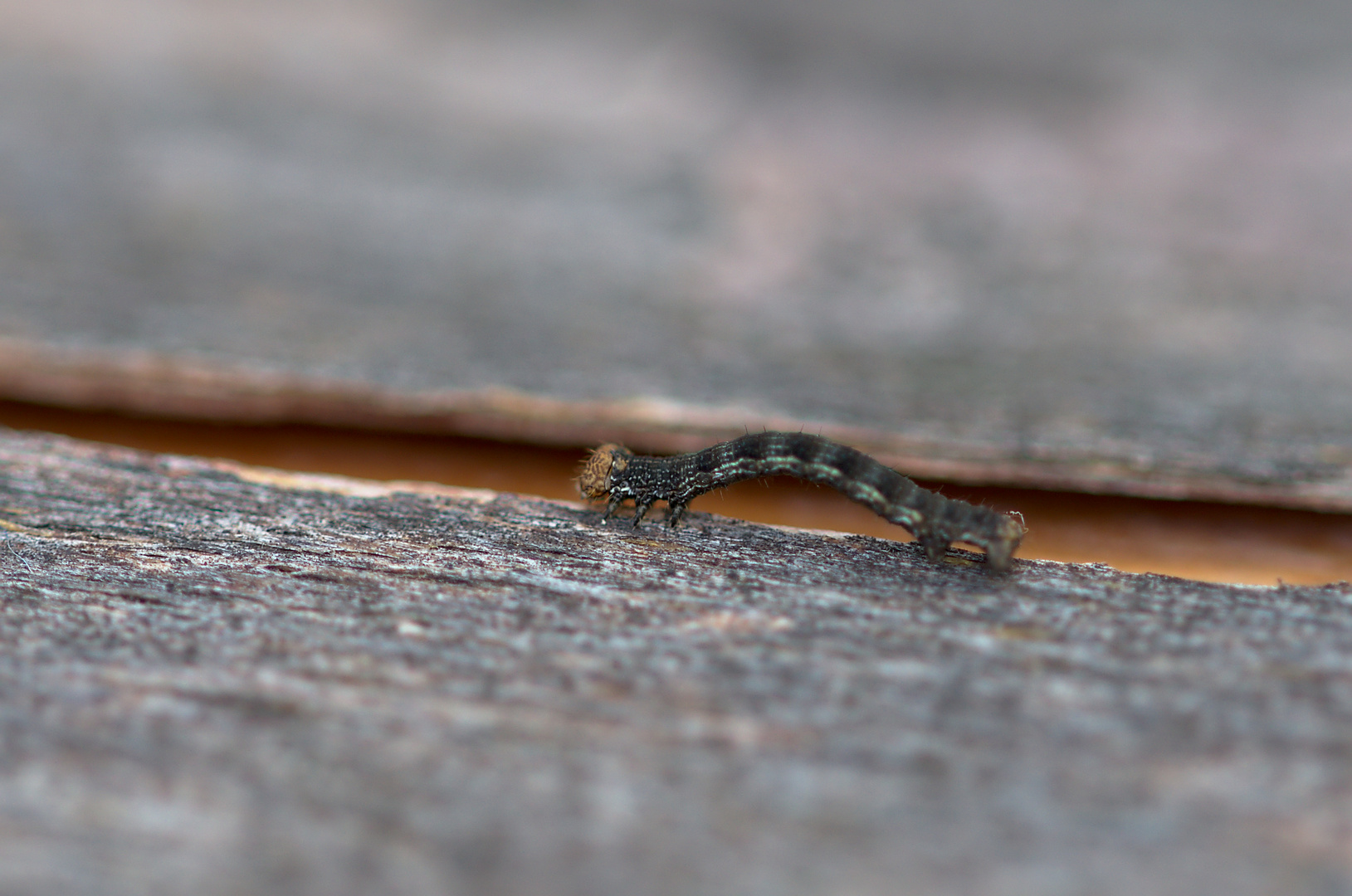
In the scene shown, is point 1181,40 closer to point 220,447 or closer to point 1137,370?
point 1137,370

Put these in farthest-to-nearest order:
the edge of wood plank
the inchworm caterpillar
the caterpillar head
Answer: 1. the edge of wood plank
2. the caterpillar head
3. the inchworm caterpillar

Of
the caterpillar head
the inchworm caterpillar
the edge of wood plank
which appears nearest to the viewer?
the inchworm caterpillar

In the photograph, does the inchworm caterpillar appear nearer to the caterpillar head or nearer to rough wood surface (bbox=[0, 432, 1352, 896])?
the caterpillar head

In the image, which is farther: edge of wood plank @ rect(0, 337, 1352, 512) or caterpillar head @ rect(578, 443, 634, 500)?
edge of wood plank @ rect(0, 337, 1352, 512)

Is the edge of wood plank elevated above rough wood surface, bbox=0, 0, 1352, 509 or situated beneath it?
situated beneath

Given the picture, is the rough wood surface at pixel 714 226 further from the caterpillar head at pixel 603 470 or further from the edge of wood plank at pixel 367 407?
the caterpillar head at pixel 603 470

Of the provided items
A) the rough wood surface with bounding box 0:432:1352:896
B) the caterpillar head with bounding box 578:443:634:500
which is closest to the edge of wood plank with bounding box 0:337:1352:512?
the caterpillar head with bounding box 578:443:634:500

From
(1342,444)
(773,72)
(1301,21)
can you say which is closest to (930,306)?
(1342,444)

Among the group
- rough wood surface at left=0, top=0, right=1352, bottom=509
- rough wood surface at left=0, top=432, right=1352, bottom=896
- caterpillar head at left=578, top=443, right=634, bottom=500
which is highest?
rough wood surface at left=0, top=0, right=1352, bottom=509
